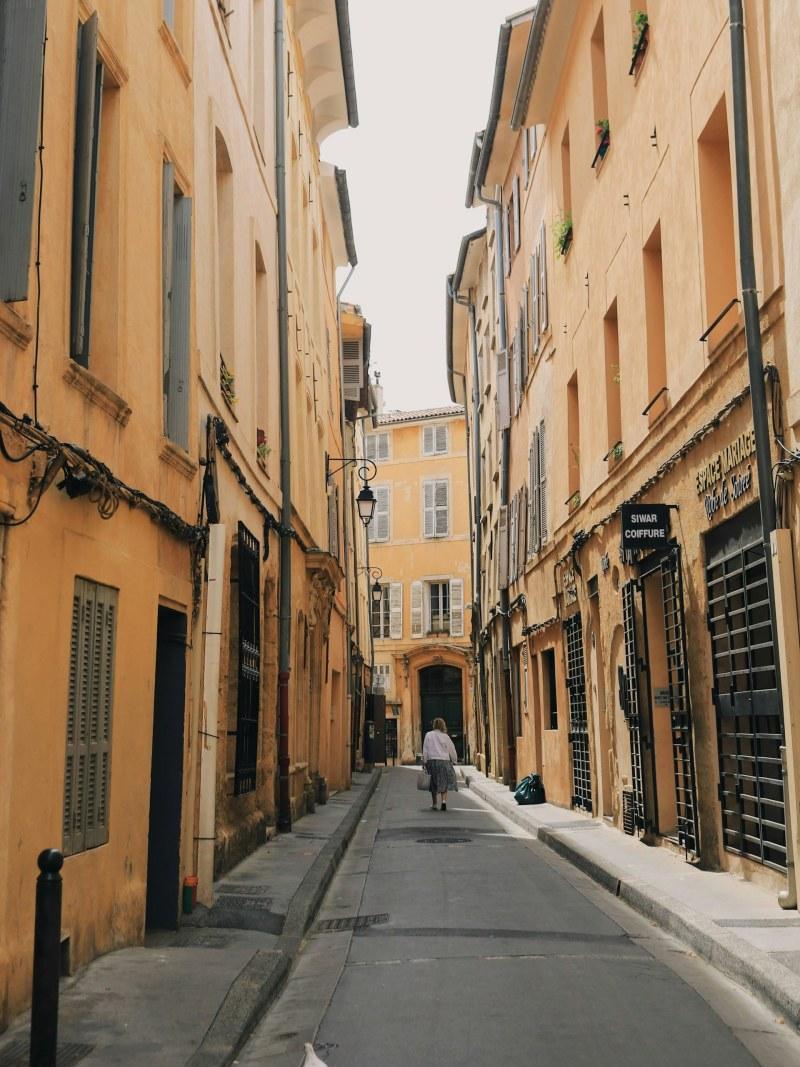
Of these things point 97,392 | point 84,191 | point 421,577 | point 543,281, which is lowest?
point 97,392

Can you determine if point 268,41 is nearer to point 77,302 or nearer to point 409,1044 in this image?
point 77,302

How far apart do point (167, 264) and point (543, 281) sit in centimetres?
1166

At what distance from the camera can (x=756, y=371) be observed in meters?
8.55

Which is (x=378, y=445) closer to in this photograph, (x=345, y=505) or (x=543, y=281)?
(x=345, y=505)

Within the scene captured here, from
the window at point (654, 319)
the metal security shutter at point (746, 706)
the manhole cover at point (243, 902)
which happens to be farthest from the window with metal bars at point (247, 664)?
the metal security shutter at point (746, 706)

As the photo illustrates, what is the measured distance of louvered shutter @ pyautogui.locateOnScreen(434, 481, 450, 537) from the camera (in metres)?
49.6

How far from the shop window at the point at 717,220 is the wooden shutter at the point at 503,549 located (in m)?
15.3

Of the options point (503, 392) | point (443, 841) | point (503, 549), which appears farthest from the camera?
point (503, 549)

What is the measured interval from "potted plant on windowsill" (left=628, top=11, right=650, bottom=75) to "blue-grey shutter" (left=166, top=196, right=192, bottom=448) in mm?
5680

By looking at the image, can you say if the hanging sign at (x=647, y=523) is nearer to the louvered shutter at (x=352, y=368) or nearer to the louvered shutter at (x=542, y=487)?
the louvered shutter at (x=542, y=487)

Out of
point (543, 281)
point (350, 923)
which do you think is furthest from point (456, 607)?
point (350, 923)

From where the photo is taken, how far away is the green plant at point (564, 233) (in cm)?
1728

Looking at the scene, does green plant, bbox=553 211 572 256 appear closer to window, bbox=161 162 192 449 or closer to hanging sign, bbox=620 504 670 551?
hanging sign, bbox=620 504 670 551

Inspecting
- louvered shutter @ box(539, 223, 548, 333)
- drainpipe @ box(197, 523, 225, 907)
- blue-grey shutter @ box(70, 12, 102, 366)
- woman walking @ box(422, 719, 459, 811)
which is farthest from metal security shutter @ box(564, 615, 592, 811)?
blue-grey shutter @ box(70, 12, 102, 366)
